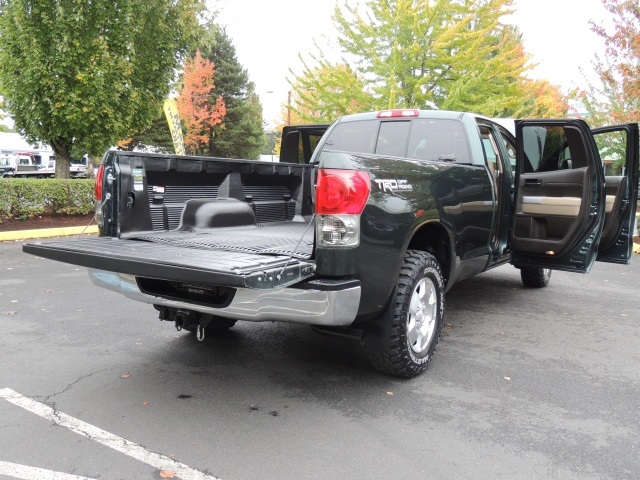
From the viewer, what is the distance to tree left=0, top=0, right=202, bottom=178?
12375 millimetres

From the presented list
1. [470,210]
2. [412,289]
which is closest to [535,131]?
[470,210]

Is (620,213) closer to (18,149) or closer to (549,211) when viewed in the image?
(549,211)

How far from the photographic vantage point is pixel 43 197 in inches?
511

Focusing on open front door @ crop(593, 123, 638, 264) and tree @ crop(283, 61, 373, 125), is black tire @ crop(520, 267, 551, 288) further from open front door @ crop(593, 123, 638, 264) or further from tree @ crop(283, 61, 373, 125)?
tree @ crop(283, 61, 373, 125)

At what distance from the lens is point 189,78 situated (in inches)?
1497

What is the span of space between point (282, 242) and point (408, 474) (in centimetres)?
179

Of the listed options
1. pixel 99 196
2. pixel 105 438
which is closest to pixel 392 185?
pixel 99 196

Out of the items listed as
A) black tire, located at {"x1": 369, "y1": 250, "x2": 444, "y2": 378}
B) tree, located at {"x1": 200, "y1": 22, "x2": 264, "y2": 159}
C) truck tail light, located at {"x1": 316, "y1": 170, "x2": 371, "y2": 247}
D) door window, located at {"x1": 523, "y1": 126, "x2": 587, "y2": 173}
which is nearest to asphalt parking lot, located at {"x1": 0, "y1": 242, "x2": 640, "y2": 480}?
black tire, located at {"x1": 369, "y1": 250, "x2": 444, "y2": 378}

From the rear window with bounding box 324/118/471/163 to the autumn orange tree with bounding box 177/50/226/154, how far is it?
113 ft

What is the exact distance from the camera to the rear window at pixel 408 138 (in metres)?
4.98

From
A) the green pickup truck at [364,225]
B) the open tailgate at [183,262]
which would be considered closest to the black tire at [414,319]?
the green pickup truck at [364,225]

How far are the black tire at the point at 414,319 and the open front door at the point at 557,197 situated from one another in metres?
1.84

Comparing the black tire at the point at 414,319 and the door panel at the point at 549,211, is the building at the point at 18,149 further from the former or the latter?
the black tire at the point at 414,319

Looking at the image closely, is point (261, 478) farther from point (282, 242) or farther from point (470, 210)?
point (470, 210)
